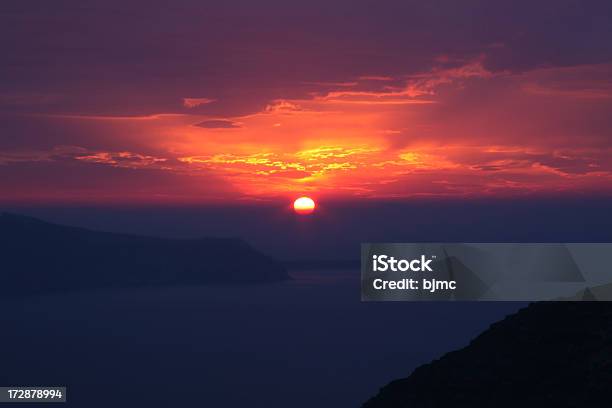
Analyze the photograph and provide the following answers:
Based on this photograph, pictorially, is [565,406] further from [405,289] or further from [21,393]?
[21,393]

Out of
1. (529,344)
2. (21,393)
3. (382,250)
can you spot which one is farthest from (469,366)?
(21,393)

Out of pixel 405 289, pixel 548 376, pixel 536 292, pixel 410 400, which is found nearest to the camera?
pixel 405 289

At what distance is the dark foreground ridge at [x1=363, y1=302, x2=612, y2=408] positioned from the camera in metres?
38.5

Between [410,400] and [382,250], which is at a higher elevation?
[382,250]

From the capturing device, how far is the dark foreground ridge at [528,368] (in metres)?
38.5

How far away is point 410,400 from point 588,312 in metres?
13.6

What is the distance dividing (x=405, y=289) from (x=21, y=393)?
23.7m

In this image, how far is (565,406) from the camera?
36812 mm

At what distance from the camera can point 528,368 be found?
4244 centimetres

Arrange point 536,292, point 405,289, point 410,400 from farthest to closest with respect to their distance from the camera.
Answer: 1. point 410,400
2. point 536,292
3. point 405,289

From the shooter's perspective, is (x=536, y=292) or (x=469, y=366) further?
(x=469, y=366)

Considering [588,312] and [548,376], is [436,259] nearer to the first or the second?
[548,376]

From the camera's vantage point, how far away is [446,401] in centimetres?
4188

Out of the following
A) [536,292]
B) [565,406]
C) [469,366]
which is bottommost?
[565,406]
